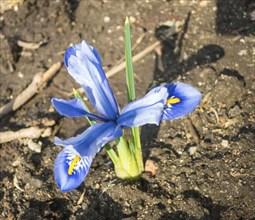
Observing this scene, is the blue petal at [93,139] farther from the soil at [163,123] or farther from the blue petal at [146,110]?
the soil at [163,123]

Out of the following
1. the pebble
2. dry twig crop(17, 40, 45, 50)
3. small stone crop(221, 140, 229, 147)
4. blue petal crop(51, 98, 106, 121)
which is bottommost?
small stone crop(221, 140, 229, 147)

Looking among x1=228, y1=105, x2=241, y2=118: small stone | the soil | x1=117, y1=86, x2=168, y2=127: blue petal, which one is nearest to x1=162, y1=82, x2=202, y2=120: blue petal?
x1=117, y1=86, x2=168, y2=127: blue petal

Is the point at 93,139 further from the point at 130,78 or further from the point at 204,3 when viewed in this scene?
the point at 204,3

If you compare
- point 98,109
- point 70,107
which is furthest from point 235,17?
point 70,107

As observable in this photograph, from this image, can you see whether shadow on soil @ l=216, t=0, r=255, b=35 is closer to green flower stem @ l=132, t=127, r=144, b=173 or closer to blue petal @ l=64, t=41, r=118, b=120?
green flower stem @ l=132, t=127, r=144, b=173

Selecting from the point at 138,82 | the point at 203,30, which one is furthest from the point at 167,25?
the point at 138,82

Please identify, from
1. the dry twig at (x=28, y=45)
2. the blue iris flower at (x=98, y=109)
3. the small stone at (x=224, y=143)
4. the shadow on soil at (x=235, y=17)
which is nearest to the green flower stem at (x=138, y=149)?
the blue iris flower at (x=98, y=109)
